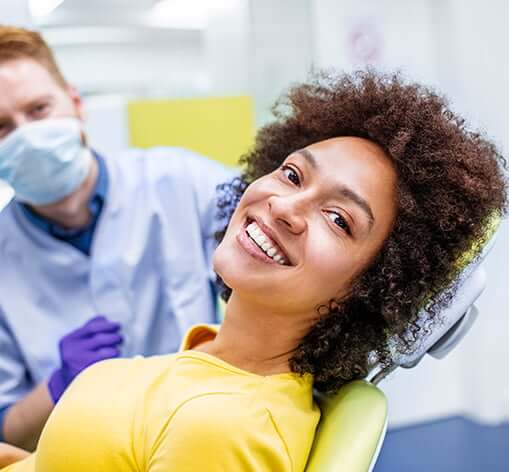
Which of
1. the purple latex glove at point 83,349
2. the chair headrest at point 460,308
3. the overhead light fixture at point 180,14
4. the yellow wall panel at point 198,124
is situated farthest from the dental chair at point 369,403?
the overhead light fixture at point 180,14

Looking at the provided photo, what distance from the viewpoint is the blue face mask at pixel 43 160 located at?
4.92 feet

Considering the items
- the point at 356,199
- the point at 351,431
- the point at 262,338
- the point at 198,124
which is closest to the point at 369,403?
the point at 351,431

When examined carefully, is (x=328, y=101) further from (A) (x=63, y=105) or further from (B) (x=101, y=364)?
(A) (x=63, y=105)

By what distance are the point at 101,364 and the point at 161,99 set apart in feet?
3.82

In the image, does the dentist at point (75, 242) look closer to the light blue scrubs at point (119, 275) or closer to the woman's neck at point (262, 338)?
the light blue scrubs at point (119, 275)

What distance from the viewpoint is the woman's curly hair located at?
3.35 feet

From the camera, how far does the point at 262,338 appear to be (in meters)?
1.06

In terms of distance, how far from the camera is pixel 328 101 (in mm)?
1202

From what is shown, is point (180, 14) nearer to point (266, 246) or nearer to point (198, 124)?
point (198, 124)

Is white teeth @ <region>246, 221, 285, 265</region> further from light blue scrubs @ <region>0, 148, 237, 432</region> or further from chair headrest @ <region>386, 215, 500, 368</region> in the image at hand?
light blue scrubs @ <region>0, 148, 237, 432</region>

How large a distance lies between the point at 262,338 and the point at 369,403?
0.18 metres

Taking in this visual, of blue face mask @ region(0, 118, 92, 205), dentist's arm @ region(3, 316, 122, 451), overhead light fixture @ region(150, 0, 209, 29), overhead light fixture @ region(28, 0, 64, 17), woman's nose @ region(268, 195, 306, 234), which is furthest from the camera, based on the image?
overhead light fixture @ region(150, 0, 209, 29)

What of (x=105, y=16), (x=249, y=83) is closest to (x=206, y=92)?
(x=249, y=83)

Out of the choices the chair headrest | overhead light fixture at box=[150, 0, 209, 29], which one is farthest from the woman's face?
overhead light fixture at box=[150, 0, 209, 29]
